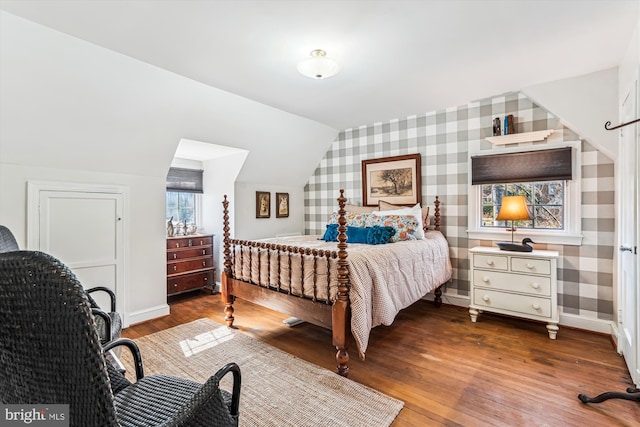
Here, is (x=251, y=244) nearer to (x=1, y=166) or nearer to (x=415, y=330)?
(x=415, y=330)

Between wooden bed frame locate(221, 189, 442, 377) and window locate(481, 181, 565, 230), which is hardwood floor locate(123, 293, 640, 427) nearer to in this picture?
wooden bed frame locate(221, 189, 442, 377)

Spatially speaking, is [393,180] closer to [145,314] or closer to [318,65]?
[318,65]

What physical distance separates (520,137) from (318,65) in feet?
7.67

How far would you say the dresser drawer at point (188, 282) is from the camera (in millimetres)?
4141

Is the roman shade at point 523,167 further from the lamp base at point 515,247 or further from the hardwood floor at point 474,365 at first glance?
the hardwood floor at point 474,365

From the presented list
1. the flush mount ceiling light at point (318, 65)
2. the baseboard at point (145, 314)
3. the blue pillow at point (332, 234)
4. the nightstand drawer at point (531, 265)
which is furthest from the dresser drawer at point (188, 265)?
the nightstand drawer at point (531, 265)

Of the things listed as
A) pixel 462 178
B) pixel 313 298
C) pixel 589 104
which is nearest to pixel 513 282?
pixel 462 178

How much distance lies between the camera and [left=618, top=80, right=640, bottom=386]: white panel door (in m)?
1.96

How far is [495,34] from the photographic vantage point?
7.29 ft

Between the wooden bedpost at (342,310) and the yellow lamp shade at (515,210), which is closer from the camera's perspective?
the wooden bedpost at (342,310)

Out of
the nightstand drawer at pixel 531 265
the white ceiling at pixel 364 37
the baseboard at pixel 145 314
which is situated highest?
the white ceiling at pixel 364 37

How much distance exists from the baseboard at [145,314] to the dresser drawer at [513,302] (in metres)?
3.48

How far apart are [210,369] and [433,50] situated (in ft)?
9.91

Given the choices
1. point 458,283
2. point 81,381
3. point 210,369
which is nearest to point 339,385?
point 210,369
